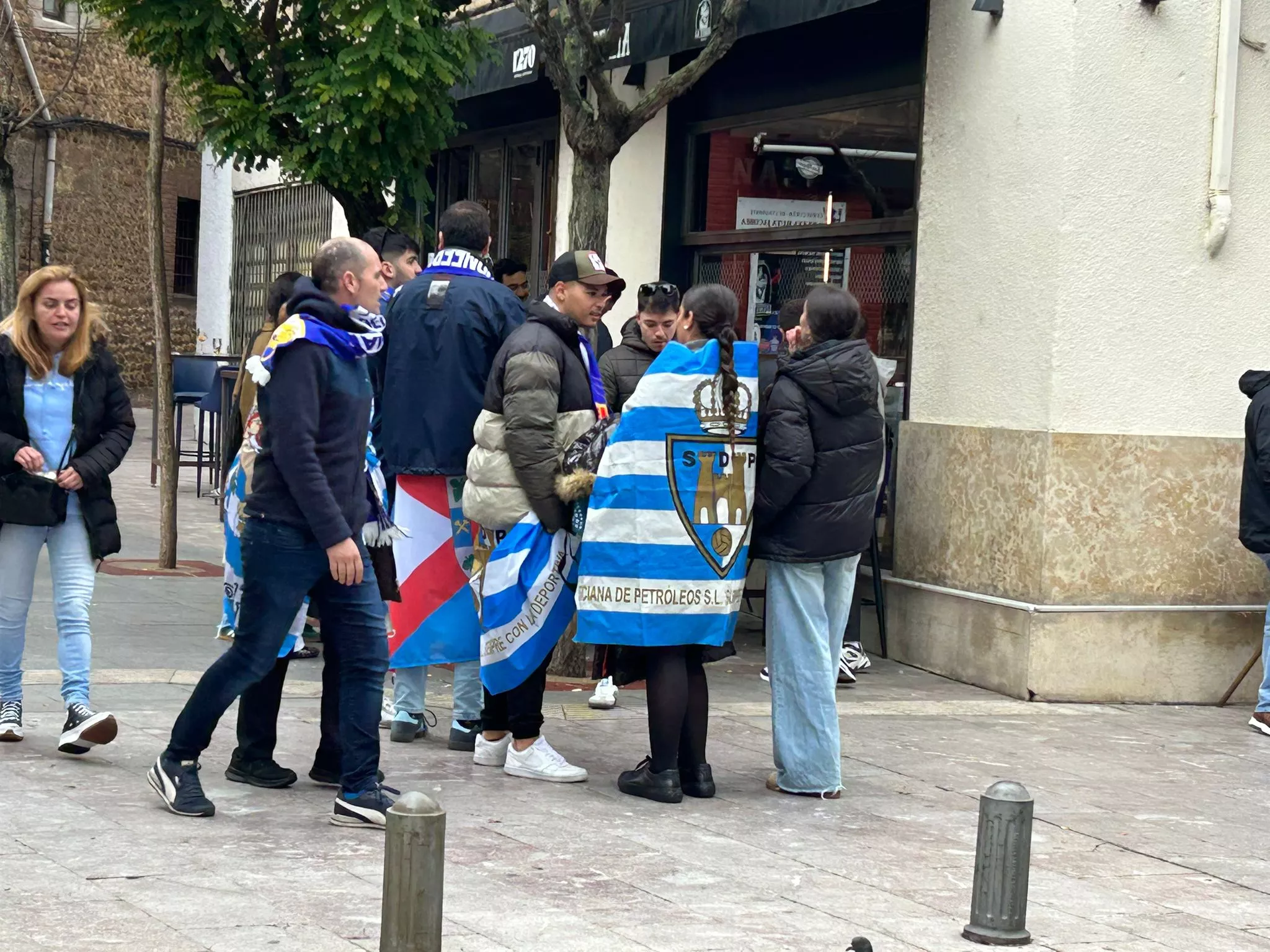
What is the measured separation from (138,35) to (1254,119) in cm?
627

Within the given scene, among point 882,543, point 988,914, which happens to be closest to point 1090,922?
point 988,914

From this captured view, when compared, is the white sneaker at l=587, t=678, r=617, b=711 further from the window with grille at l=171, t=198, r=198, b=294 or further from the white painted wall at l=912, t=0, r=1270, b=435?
the window with grille at l=171, t=198, r=198, b=294

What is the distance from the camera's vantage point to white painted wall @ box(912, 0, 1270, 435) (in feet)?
28.9

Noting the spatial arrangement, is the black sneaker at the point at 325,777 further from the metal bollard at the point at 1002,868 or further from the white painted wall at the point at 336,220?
the white painted wall at the point at 336,220

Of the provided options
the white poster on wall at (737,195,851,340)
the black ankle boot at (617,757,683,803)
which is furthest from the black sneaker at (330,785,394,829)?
the white poster on wall at (737,195,851,340)

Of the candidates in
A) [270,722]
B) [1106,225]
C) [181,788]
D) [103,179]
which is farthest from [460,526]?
[103,179]

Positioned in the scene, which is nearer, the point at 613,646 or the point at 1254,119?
the point at 613,646

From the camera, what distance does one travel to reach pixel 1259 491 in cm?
848

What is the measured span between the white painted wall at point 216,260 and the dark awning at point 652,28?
831cm

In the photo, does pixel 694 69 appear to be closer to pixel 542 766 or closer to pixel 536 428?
pixel 536 428

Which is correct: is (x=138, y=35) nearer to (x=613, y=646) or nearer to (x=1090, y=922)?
(x=613, y=646)

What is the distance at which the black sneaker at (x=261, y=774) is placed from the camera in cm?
629

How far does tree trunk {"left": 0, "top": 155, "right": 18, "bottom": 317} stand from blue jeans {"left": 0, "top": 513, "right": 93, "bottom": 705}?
14.4m

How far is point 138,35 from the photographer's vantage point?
10.6m
